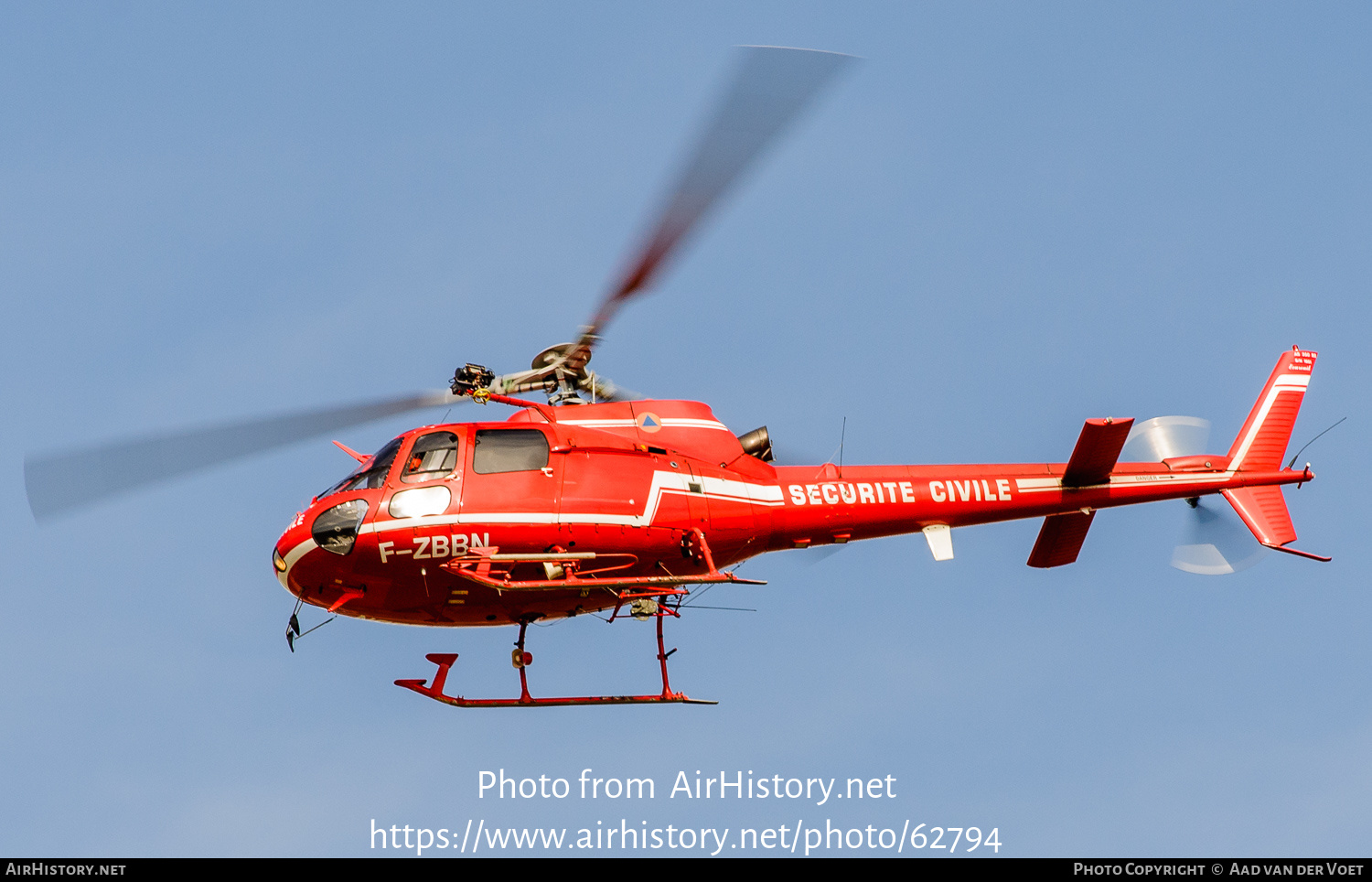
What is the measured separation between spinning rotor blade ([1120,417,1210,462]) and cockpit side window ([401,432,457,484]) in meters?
8.36

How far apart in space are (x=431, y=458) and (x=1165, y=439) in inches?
361

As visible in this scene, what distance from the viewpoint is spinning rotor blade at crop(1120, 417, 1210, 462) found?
1908 cm

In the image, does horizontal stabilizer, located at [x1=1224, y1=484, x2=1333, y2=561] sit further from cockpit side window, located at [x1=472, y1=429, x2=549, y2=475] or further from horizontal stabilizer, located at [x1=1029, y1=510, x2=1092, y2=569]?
cockpit side window, located at [x1=472, y1=429, x2=549, y2=475]

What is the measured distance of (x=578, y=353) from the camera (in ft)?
54.9

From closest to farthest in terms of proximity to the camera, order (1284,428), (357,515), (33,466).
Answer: (33,466) → (357,515) → (1284,428)

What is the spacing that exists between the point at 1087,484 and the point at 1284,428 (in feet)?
11.1

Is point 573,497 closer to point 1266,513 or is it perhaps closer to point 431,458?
point 431,458

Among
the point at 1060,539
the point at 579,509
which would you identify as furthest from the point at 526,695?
the point at 1060,539

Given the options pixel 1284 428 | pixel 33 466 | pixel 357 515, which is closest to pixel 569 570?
pixel 357 515

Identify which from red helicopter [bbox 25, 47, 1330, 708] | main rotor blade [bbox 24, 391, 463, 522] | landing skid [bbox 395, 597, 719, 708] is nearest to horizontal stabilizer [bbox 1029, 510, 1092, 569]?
red helicopter [bbox 25, 47, 1330, 708]

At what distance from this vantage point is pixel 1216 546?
1930 cm

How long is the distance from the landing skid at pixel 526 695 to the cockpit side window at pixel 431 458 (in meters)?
2.26

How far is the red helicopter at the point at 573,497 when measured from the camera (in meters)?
15.9
